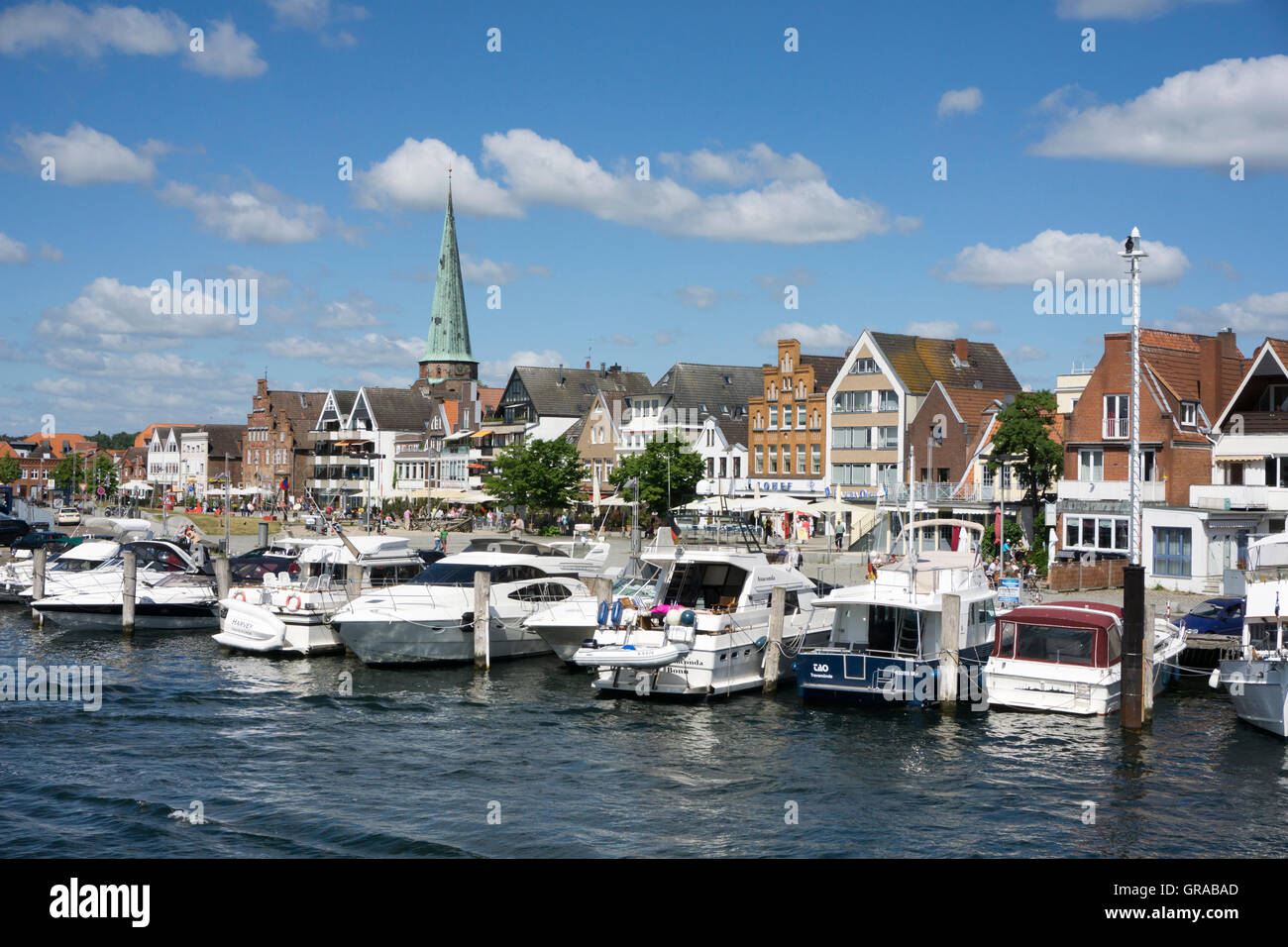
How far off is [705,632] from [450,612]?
7.86m

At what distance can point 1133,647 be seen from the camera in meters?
23.7

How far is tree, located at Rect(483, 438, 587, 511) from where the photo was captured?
3135 inches

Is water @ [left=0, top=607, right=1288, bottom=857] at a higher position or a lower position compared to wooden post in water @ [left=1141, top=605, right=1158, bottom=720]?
lower

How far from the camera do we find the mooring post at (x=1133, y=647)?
2339 centimetres

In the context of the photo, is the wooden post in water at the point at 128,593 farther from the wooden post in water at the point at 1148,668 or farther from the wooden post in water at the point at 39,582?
the wooden post in water at the point at 1148,668

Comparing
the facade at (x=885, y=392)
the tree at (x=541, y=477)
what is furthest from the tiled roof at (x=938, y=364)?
the tree at (x=541, y=477)

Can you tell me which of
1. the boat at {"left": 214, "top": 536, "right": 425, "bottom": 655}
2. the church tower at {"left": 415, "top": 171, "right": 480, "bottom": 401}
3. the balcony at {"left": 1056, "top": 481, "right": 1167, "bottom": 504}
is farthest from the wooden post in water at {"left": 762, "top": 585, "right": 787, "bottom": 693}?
the church tower at {"left": 415, "top": 171, "right": 480, "bottom": 401}

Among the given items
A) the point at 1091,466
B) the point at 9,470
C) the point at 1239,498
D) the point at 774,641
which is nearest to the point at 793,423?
the point at 1091,466

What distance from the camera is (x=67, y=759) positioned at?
72.3ft

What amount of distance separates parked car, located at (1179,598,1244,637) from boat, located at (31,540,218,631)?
95.3 feet

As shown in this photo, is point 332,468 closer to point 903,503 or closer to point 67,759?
point 903,503

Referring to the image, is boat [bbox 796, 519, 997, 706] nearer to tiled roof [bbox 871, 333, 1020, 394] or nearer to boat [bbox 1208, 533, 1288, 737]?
boat [bbox 1208, 533, 1288, 737]
